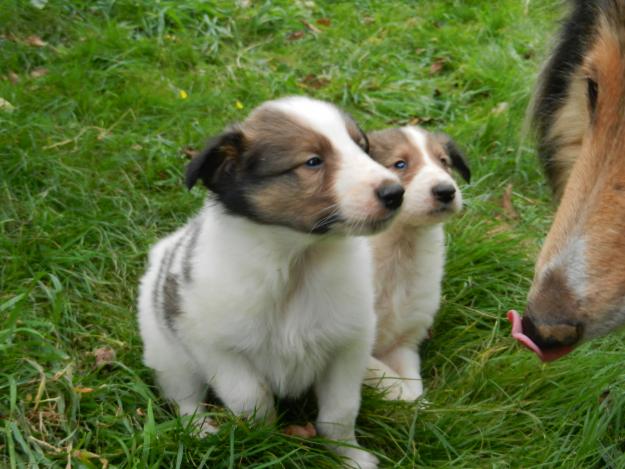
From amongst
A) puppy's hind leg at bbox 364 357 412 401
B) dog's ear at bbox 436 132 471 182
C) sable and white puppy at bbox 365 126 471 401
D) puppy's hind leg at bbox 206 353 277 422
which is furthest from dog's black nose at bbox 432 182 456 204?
puppy's hind leg at bbox 206 353 277 422

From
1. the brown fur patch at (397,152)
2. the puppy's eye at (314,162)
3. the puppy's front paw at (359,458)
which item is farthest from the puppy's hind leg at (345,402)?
the brown fur patch at (397,152)

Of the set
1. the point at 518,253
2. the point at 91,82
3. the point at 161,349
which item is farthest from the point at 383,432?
the point at 91,82

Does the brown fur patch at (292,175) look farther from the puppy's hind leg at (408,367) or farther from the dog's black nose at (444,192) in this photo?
the puppy's hind leg at (408,367)

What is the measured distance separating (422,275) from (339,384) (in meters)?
0.88

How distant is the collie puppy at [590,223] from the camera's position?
92.5 inches

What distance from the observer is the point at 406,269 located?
3.69 m

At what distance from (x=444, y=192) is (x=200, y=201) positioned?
1.71 metres

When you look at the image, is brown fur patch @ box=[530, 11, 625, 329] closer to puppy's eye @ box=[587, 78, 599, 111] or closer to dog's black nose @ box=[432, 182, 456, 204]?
puppy's eye @ box=[587, 78, 599, 111]

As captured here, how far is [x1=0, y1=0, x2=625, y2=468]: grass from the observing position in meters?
3.04

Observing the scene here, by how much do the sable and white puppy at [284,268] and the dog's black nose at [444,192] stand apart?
0.50 metres

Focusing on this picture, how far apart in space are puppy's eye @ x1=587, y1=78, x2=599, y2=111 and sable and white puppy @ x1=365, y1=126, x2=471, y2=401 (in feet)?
2.83

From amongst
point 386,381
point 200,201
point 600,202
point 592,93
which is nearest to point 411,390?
point 386,381

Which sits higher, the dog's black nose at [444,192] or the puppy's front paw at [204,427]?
the dog's black nose at [444,192]

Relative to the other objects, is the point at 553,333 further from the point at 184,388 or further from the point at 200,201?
the point at 200,201
